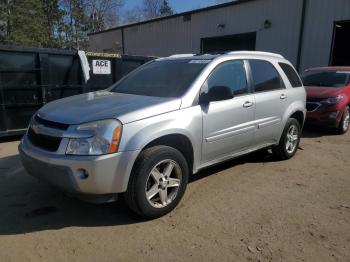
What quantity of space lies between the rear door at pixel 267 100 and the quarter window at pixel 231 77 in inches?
8.7

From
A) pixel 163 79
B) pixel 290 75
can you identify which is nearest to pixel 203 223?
pixel 163 79

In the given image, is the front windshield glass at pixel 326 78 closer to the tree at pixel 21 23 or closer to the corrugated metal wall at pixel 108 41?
the corrugated metal wall at pixel 108 41

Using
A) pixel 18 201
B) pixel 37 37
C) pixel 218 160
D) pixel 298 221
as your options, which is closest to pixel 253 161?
pixel 218 160

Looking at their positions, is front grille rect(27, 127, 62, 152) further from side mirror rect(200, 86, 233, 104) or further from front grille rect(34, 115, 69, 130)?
side mirror rect(200, 86, 233, 104)

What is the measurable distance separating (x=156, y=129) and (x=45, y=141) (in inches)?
44.1

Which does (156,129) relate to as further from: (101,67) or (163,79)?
(101,67)

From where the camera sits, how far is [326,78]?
9.30m

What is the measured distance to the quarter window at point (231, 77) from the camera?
4.28 metres

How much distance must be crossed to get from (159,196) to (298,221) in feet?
4.86

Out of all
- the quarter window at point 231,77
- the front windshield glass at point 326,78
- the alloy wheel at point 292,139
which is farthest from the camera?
the front windshield glass at point 326,78

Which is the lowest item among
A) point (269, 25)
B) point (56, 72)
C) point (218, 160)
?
point (218, 160)

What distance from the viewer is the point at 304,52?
14055mm

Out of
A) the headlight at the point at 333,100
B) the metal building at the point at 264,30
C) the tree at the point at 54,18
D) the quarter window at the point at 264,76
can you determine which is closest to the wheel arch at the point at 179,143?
the quarter window at the point at 264,76

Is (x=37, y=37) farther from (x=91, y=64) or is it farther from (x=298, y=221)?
(x=298, y=221)
